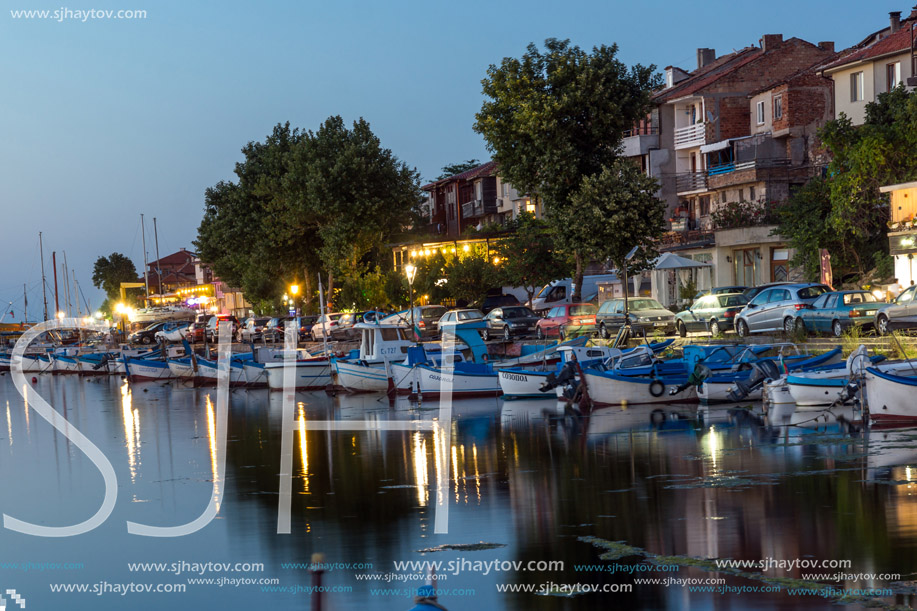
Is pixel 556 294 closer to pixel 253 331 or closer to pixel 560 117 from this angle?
pixel 560 117

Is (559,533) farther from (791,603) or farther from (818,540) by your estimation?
(791,603)

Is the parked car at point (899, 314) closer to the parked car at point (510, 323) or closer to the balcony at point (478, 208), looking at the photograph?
the parked car at point (510, 323)

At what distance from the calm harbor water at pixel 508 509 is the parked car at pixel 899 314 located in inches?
198

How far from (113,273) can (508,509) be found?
512 ft

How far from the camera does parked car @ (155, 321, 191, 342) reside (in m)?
79.6

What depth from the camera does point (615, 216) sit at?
43094 mm

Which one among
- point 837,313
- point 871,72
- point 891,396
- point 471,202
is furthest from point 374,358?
point 471,202

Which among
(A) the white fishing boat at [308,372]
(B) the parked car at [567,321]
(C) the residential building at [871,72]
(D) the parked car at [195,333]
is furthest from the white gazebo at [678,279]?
(D) the parked car at [195,333]

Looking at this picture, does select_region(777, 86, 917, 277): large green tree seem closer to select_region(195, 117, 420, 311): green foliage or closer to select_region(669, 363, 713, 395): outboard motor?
select_region(669, 363, 713, 395): outboard motor

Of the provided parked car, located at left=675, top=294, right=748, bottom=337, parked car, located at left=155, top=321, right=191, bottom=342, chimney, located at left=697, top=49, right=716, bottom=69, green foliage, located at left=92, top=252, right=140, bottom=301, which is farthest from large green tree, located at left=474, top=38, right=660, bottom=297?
green foliage, located at left=92, top=252, right=140, bottom=301

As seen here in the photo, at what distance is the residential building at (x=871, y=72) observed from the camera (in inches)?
1924

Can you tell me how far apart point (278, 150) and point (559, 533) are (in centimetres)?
6350

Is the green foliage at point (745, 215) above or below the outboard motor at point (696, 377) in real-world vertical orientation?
above

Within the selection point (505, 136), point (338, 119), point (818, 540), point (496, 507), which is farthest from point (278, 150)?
point (818, 540)
